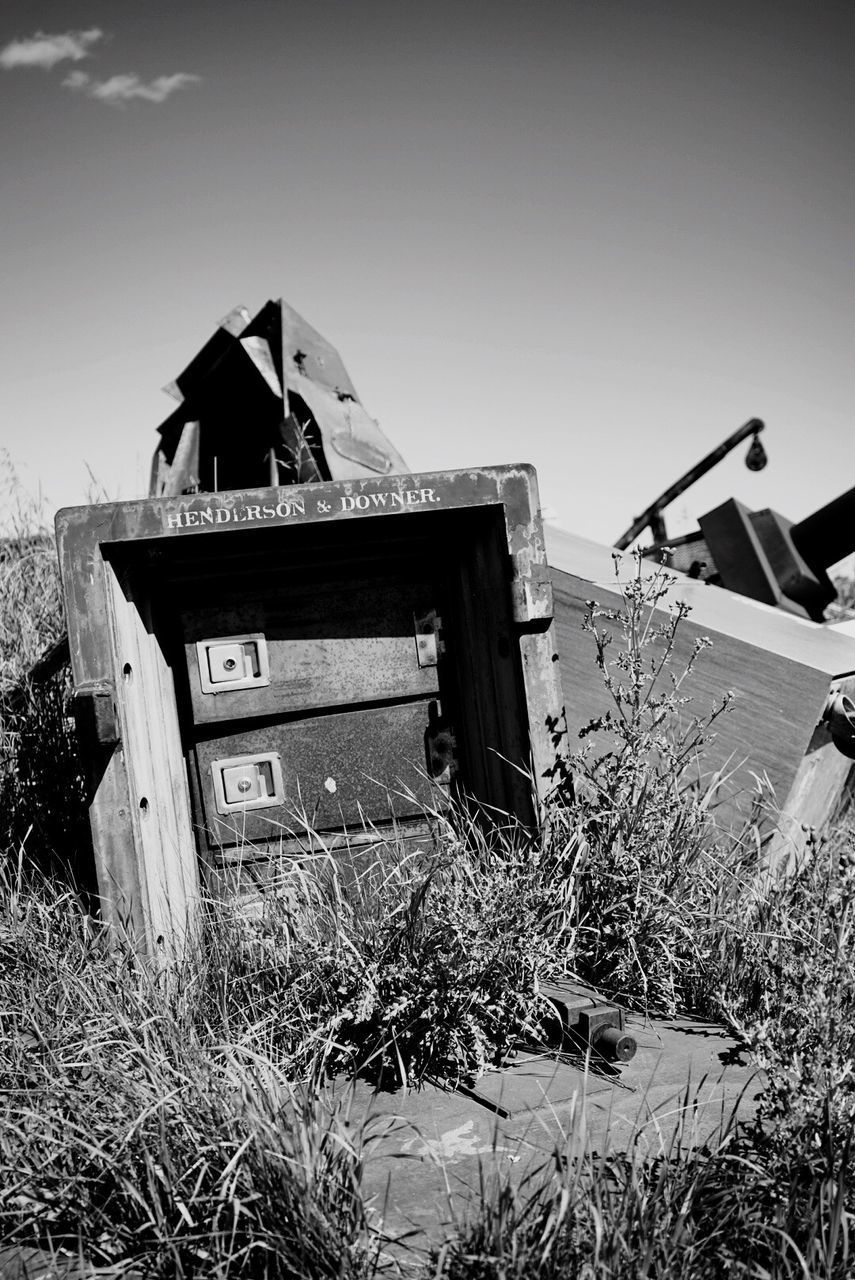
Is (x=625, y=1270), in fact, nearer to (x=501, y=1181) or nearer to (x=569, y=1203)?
Result: (x=569, y=1203)

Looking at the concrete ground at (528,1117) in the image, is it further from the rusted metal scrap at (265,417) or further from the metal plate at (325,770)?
the rusted metal scrap at (265,417)

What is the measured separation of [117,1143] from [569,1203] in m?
0.88

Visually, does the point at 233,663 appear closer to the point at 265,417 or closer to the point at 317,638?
the point at 317,638

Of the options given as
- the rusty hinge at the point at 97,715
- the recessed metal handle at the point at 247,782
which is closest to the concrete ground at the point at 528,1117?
the rusty hinge at the point at 97,715

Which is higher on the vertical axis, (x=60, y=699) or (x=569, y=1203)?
(x=60, y=699)

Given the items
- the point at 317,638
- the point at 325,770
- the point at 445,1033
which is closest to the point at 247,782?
the point at 325,770

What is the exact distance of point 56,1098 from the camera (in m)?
2.02

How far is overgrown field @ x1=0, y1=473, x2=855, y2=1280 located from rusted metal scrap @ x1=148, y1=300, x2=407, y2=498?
90.6 inches

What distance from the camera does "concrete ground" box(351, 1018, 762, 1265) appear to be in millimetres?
1784

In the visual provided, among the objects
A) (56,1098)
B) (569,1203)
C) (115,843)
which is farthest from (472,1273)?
(115,843)

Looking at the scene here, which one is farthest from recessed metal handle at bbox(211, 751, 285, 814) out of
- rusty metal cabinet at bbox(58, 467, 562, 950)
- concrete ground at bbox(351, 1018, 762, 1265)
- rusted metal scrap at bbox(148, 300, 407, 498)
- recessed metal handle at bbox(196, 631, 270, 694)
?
rusted metal scrap at bbox(148, 300, 407, 498)

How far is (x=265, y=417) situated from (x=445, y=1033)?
441 cm

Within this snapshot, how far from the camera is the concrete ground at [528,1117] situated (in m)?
1.78

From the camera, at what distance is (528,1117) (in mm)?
2084
